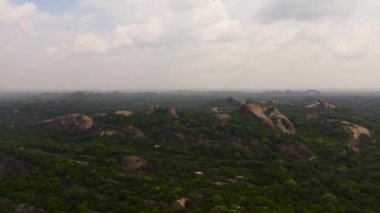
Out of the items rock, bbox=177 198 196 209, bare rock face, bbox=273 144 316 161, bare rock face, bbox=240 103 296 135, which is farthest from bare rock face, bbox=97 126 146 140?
rock, bbox=177 198 196 209

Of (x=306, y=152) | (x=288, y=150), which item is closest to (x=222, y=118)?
(x=288, y=150)

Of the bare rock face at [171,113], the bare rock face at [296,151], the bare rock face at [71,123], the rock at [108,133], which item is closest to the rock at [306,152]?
the bare rock face at [296,151]

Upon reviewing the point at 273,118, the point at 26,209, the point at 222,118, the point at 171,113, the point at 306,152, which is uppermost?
the point at 171,113

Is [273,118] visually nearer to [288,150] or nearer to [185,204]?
[288,150]

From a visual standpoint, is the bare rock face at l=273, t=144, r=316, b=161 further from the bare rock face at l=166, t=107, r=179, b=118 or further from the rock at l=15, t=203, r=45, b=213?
the rock at l=15, t=203, r=45, b=213

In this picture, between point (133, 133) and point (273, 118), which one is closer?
point (133, 133)

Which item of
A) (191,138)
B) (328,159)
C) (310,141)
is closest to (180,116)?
(191,138)
